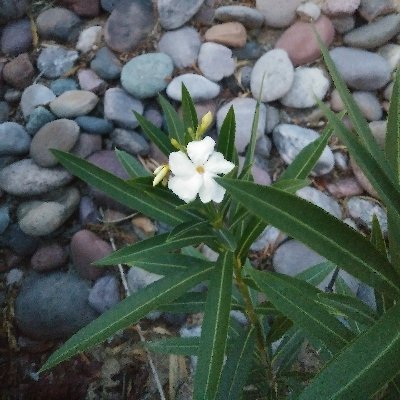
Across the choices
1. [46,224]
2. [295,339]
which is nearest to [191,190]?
[295,339]

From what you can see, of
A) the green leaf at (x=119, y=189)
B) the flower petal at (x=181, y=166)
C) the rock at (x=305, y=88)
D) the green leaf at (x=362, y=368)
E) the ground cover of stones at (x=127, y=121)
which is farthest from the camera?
the rock at (x=305, y=88)

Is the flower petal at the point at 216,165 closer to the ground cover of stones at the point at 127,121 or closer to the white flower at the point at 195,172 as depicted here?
the white flower at the point at 195,172

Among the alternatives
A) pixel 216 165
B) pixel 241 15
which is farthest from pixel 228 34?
pixel 216 165

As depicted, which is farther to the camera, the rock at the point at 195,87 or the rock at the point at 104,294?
the rock at the point at 195,87

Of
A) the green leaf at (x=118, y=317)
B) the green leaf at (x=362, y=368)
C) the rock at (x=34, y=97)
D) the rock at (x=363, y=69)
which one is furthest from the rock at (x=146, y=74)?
the green leaf at (x=362, y=368)

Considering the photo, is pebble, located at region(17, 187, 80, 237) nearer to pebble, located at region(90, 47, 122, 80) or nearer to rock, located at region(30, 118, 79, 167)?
rock, located at region(30, 118, 79, 167)

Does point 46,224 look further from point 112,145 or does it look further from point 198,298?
point 198,298
